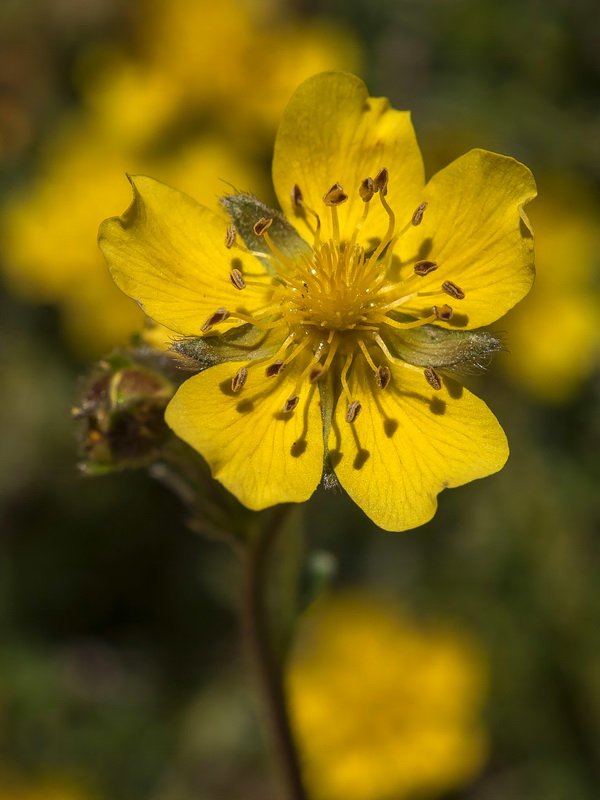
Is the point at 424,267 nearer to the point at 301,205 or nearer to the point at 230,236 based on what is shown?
the point at 301,205

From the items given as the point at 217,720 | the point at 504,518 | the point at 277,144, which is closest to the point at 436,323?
the point at 277,144

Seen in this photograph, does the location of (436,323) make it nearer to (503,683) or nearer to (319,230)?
(319,230)

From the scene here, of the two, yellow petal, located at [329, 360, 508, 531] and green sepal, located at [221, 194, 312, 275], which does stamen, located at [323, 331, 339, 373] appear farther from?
green sepal, located at [221, 194, 312, 275]

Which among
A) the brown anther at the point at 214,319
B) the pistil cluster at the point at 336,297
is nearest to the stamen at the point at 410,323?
the pistil cluster at the point at 336,297

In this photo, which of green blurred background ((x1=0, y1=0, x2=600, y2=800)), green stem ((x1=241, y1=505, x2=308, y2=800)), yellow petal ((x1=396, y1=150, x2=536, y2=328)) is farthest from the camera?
green blurred background ((x1=0, y1=0, x2=600, y2=800))

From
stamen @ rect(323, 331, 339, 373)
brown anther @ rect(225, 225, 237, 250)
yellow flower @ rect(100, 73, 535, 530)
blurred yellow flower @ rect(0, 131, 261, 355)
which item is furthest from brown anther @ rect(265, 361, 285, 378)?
blurred yellow flower @ rect(0, 131, 261, 355)

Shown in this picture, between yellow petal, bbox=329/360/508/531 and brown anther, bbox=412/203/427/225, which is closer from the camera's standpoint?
yellow petal, bbox=329/360/508/531

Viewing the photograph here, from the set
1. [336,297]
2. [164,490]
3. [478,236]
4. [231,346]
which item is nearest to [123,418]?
[231,346]
